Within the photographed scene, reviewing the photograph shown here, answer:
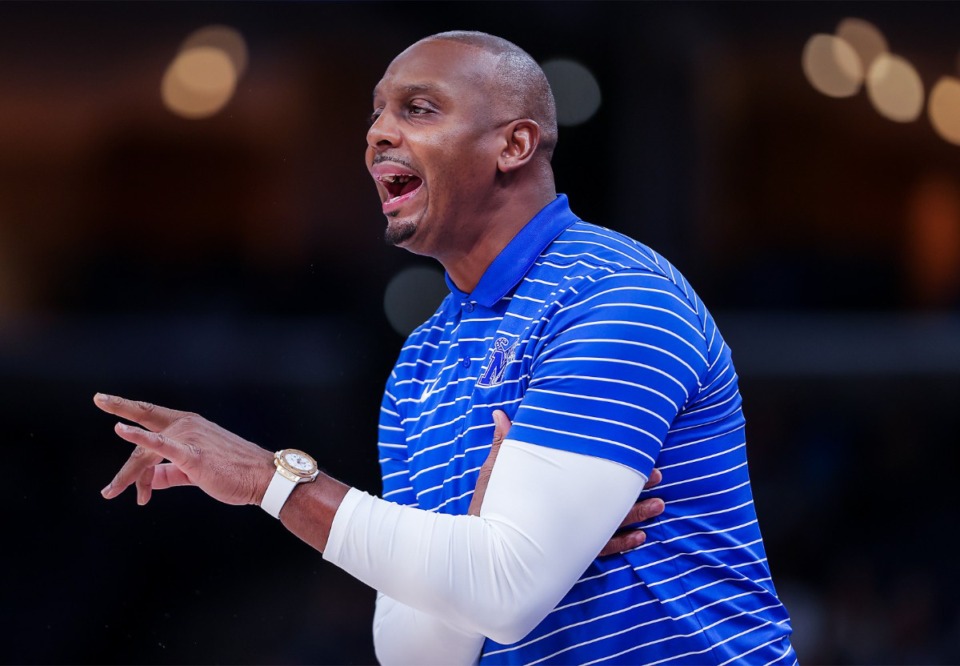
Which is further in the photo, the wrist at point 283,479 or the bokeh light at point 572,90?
the bokeh light at point 572,90

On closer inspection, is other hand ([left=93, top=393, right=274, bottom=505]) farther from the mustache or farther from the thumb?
the mustache

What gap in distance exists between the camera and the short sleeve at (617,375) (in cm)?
135

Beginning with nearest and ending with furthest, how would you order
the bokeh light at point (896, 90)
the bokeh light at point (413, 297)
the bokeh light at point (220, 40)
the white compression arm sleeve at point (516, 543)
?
1. the white compression arm sleeve at point (516, 543)
2. the bokeh light at point (413, 297)
3. the bokeh light at point (220, 40)
4. the bokeh light at point (896, 90)

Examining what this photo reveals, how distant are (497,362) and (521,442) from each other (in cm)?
21

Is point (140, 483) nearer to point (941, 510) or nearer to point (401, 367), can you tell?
point (401, 367)

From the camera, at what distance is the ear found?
5.61 ft

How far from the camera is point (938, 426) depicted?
3.88 m

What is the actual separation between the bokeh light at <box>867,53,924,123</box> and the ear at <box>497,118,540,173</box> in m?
2.58

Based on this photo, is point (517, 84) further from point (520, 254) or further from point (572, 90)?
point (572, 90)

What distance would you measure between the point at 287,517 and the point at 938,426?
3070mm

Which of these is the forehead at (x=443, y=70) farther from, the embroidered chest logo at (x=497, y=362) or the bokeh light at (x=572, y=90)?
the bokeh light at (x=572, y=90)

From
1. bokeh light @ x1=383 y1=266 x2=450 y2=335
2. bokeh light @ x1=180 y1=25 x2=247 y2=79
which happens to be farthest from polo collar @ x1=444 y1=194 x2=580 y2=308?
bokeh light @ x1=180 y1=25 x2=247 y2=79

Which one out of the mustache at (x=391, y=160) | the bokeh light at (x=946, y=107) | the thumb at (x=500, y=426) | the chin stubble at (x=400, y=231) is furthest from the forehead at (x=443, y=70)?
the bokeh light at (x=946, y=107)

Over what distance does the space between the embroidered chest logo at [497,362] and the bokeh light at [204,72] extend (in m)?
2.18
